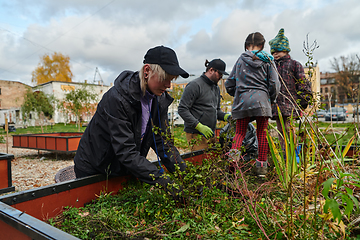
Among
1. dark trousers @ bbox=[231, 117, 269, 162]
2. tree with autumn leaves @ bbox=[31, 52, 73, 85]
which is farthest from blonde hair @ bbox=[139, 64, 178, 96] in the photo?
tree with autumn leaves @ bbox=[31, 52, 73, 85]

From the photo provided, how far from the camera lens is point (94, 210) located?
5.55 feet

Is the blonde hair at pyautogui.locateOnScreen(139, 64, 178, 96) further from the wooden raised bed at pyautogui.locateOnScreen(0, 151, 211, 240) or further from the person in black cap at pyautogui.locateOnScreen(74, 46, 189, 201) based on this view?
the wooden raised bed at pyautogui.locateOnScreen(0, 151, 211, 240)

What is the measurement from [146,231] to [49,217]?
0.67 meters

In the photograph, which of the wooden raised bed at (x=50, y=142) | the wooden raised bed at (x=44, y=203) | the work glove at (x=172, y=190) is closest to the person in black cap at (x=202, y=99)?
the wooden raised bed at (x=44, y=203)

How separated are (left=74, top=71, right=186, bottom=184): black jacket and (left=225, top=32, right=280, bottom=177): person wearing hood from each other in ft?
3.00

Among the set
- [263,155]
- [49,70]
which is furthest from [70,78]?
[263,155]

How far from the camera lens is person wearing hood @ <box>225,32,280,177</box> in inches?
101

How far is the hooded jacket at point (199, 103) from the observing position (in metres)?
3.26

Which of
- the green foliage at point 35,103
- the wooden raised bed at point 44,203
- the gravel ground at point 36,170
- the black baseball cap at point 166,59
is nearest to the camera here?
the wooden raised bed at point 44,203

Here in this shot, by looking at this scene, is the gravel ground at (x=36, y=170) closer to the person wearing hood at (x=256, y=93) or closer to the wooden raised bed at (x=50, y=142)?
the wooden raised bed at (x=50, y=142)

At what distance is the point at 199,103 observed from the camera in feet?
11.1

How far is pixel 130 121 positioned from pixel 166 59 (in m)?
0.53

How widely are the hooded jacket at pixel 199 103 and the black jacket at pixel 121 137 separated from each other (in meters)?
1.13

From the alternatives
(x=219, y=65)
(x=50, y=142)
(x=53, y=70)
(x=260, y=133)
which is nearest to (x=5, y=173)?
(x=219, y=65)
